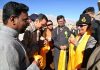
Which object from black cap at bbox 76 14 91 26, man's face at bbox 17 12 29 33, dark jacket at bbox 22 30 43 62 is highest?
man's face at bbox 17 12 29 33

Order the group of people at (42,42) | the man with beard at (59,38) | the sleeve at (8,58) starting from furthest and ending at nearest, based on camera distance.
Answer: the man with beard at (59,38) < the group of people at (42,42) < the sleeve at (8,58)

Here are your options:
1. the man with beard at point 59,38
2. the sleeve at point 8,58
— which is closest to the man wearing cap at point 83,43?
the man with beard at point 59,38

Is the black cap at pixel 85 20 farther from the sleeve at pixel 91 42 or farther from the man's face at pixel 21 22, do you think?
the man's face at pixel 21 22

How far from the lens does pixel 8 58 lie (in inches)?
106

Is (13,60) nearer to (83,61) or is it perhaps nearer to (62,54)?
(83,61)

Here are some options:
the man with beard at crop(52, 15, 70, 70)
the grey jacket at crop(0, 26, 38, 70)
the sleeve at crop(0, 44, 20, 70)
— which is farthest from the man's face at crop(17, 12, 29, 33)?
the man with beard at crop(52, 15, 70, 70)

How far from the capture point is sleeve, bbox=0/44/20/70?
269 centimetres

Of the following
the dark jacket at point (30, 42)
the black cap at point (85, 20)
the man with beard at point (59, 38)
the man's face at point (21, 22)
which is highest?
the man's face at point (21, 22)

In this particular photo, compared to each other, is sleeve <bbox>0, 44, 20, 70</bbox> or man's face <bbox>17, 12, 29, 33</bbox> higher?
man's face <bbox>17, 12, 29, 33</bbox>

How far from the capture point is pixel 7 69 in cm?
269

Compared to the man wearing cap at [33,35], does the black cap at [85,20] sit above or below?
above

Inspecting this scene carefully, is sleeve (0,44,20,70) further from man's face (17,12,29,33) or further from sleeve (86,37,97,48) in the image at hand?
sleeve (86,37,97,48)

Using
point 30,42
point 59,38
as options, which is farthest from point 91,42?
point 59,38

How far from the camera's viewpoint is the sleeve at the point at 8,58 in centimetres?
269
